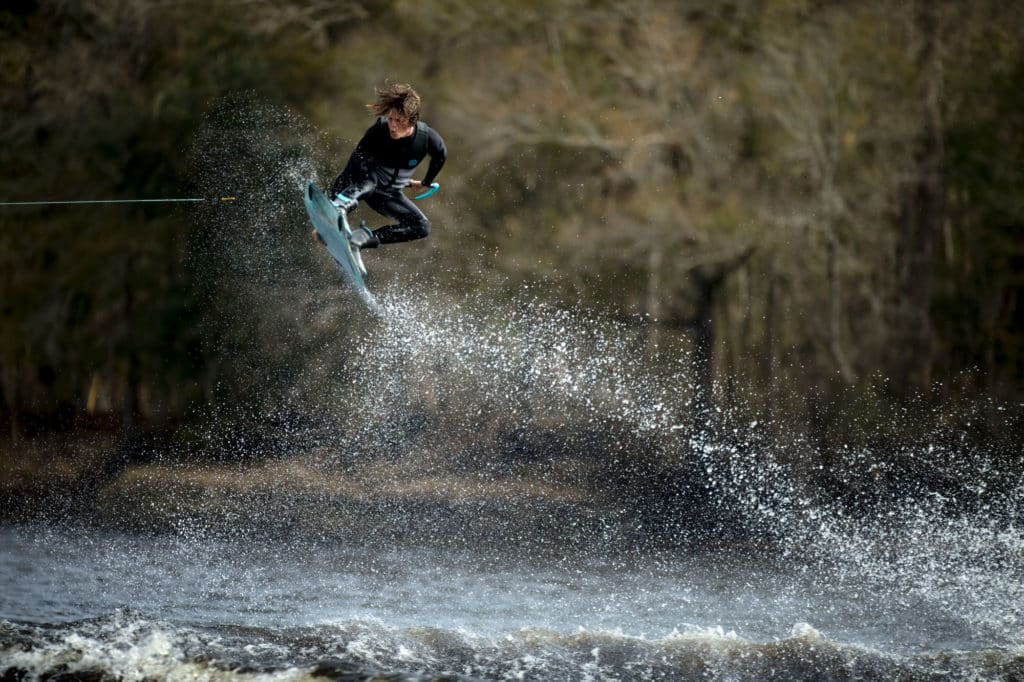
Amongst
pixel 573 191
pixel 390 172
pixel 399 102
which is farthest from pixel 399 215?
pixel 573 191

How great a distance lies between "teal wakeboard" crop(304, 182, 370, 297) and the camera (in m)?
7.22

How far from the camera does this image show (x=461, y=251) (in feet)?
50.0

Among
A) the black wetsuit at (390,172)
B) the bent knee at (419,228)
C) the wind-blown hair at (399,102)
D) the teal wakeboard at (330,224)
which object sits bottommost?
the teal wakeboard at (330,224)

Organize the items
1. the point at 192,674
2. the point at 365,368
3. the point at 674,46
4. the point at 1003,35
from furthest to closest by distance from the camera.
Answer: the point at 365,368 < the point at 674,46 < the point at 1003,35 < the point at 192,674

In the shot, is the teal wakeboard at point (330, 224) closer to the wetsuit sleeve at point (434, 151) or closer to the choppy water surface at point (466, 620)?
the wetsuit sleeve at point (434, 151)

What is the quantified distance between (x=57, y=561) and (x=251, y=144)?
7502 millimetres

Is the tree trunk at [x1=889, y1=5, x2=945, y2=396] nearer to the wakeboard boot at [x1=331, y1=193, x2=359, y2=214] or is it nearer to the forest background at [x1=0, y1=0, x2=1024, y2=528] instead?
the forest background at [x1=0, y1=0, x2=1024, y2=528]

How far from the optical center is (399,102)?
679 centimetres

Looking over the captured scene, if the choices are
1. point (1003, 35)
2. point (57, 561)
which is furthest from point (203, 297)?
point (1003, 35)

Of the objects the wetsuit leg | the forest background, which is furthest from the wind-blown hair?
the forest background

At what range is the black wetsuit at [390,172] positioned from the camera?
23.4 feet

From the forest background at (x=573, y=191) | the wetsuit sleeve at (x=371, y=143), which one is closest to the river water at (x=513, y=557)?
the forest background at (x=573, y=191)

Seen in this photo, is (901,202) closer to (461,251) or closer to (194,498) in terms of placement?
(461,251)

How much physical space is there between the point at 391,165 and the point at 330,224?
577mm
